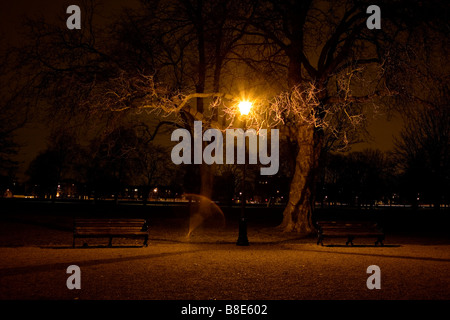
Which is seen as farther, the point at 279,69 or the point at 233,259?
the point at 279,69

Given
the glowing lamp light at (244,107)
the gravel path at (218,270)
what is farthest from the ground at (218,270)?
the glowing lamp light at (244,107)

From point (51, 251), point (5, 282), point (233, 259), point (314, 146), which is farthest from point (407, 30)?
point (5, 282)

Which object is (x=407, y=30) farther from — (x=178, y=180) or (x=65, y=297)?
(x=178, y=180)

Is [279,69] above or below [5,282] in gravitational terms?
above

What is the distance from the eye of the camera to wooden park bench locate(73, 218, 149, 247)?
550 inches

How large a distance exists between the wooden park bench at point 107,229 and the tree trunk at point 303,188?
762 cm

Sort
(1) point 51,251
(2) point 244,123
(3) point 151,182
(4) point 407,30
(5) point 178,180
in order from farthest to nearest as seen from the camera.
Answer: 1. (5) point 178,180
2. (3) point 151,182
3. (4) point 407,30
4. (2) point 244,123
5. (1) point 51,251

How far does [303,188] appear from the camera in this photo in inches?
781

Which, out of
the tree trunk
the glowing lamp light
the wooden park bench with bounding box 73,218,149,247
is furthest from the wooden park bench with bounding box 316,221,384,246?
the wooden park bench with bounding box 73,218,149,247

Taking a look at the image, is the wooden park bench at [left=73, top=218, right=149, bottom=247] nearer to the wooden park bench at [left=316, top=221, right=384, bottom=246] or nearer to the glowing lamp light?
the glowing lamp light

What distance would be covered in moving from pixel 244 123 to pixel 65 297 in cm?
962

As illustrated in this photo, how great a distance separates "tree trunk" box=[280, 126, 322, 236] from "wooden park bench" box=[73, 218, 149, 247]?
7.62 metres

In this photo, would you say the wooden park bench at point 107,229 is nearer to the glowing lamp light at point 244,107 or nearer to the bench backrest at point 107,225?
the bench backrest at point 107,225

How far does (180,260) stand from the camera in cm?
1151
